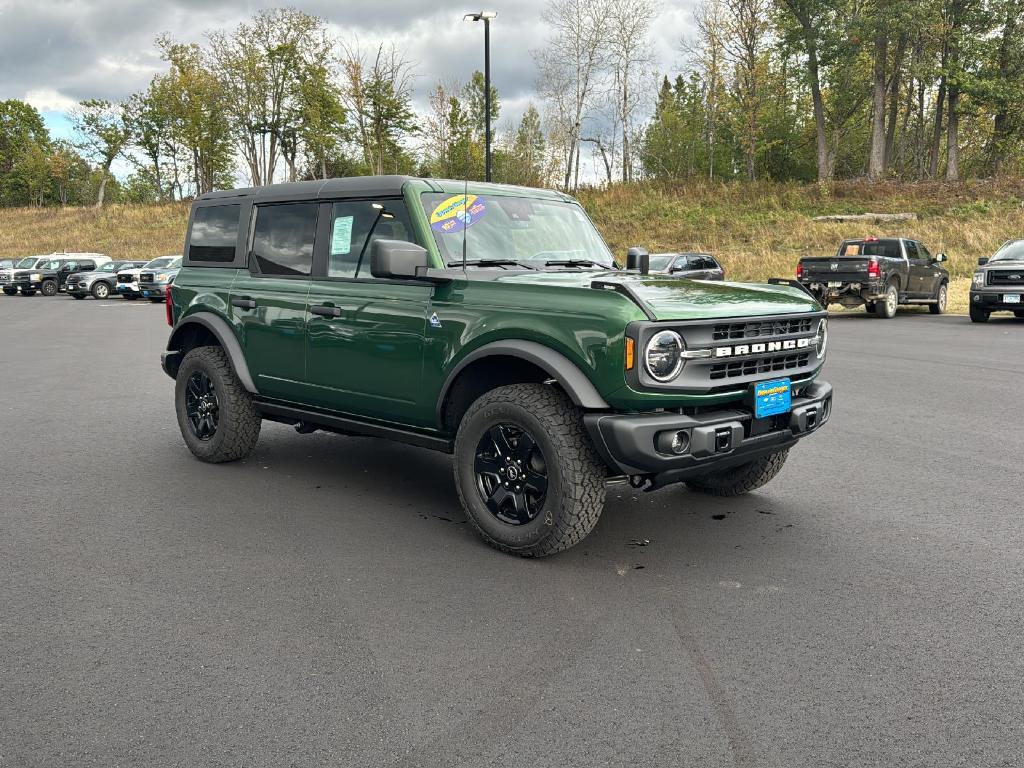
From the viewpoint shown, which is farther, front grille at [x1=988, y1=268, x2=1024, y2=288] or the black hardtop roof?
front grille at [x1=988, y1=268, x2=1024, y2=288]

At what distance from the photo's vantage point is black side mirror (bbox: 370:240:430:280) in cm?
450

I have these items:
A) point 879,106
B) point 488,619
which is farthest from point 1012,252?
point 879,106

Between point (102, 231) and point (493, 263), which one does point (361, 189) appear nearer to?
point (493, 263)

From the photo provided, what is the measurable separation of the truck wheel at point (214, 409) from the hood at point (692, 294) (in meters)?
2.43

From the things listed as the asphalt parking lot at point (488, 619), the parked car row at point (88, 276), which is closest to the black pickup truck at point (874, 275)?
the asphalt parking lot at point (488, 619)

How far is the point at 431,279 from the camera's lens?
188 inches

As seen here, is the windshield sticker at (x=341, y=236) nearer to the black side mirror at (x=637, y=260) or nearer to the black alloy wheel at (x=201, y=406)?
the black alloy wheel at (x=201, y=406)

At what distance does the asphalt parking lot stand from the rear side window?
61.0 inches

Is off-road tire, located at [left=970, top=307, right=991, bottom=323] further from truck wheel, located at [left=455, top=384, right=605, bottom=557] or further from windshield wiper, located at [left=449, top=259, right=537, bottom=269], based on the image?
truck wheel, located at [left=455, top=384, right=605, bottom=557]

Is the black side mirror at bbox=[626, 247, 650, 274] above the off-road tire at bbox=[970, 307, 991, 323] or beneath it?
above

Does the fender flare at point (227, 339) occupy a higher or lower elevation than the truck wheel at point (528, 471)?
higher

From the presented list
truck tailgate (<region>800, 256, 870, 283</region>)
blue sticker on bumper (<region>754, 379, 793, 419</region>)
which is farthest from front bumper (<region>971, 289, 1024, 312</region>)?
blue sticker on bumper (<region>754, 379, 793, 419</region>)

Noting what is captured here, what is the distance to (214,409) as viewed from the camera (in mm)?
6387

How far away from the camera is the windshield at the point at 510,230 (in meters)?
5.09
